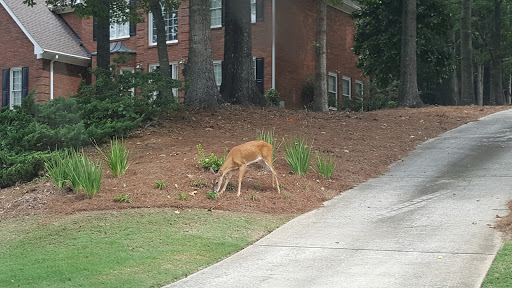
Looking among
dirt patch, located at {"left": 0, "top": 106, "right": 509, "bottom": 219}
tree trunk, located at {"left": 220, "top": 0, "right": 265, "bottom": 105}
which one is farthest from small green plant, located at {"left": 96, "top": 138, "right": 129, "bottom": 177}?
tree trunk, located at {"left": 220, "top": 0, "right": 265, "bottom": 105}

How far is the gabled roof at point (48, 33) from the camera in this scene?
29.8 meters

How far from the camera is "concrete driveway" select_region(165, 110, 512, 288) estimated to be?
284 inches

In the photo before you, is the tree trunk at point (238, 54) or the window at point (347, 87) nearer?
the tree trunk at point (238, 54)

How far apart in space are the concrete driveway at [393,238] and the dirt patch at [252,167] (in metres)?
0.76

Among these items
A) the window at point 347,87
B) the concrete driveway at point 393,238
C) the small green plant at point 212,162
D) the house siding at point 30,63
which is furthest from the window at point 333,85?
the small green plant at point 212,162

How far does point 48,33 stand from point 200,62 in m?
15.9

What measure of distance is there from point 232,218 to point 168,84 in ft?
25.6

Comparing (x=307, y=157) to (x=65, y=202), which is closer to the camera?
(x=65, y=202)

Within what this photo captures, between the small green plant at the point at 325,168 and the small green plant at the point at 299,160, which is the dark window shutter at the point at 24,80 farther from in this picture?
the small green plant at the point at 325,168

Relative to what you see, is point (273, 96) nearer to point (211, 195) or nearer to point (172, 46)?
point (172, 46)

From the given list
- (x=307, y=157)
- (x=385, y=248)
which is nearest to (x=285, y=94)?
(x=307, y=157)

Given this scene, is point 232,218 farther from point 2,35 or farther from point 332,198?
point 2,35

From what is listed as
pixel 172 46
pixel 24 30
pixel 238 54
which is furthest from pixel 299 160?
pixel 24 30

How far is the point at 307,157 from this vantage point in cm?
1273
